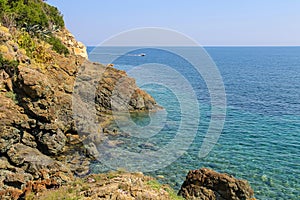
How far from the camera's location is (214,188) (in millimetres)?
16250

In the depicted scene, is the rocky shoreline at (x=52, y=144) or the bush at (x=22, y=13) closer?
the rocky shoreline at (x=52, y=144)

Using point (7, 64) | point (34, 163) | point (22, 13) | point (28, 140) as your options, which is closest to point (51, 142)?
point (28, 140)

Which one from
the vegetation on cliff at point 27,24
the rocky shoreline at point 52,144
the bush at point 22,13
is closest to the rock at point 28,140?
the rocky shoreline at point 52,144

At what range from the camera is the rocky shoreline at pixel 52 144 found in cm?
1275

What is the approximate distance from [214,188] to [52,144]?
587 inches

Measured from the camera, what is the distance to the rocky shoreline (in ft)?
41.8

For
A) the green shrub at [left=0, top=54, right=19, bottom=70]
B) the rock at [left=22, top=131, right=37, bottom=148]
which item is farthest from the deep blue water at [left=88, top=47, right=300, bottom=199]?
the green shrub at [left=0, top=54, right=19, bottom=70]

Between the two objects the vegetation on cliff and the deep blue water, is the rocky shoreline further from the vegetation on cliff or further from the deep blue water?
the deep blue water

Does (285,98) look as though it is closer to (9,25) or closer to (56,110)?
(56,110)

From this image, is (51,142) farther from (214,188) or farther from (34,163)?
(214,188)

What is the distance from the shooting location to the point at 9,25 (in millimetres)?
36031

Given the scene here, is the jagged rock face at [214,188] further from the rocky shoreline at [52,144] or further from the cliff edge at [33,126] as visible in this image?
the cliff edge at [33,126]

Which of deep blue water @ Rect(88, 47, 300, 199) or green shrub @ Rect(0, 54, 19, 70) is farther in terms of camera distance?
green shrub @ Rect(0, 54, 19, 70)

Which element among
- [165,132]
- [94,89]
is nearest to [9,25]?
[94,89]
